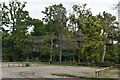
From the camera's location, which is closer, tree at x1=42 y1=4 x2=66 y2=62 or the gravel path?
the gravel path

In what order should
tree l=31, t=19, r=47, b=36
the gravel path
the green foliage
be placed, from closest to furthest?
the gravel path
the green foliage
tree l=31, t=19, r=47, b=36

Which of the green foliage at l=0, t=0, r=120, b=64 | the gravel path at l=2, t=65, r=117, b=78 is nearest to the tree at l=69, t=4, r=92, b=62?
the green foliage at l=0, t=0, r=120, b=64

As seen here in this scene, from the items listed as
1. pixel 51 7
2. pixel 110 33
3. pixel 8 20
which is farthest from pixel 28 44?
pixel 110 33

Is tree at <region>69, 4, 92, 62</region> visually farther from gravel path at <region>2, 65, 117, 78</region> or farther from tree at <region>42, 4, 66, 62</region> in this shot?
gravel path at <region>2, 65, 117, 78</region>

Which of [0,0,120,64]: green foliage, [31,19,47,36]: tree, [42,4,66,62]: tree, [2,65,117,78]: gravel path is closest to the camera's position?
[2,65,117,78]: gravel path

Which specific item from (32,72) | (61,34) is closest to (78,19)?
(61,34)

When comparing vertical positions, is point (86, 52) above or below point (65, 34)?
below

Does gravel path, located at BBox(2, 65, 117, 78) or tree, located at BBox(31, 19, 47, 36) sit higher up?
tree, located at BBox(31, 19, 47, 36)

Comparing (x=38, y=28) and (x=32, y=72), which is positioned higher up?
(x=38, y=28)

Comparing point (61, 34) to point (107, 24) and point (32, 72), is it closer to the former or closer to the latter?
point (107, 24)

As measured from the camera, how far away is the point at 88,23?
42469mm

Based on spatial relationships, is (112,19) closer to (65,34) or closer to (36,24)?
(65,34)

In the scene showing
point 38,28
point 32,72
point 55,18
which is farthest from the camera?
point 38,28

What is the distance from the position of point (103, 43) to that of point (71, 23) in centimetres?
1027
